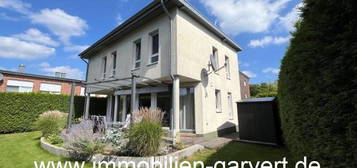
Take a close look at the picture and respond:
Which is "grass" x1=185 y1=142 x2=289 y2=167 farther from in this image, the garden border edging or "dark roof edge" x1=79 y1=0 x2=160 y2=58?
"dark roof edge" x1=79 y1=0 x2=160 y2=58

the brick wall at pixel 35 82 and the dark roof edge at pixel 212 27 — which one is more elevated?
the dark roof edge at pixel 212 27

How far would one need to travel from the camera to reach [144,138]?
5621mm

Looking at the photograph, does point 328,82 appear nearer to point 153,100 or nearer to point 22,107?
point 153,100

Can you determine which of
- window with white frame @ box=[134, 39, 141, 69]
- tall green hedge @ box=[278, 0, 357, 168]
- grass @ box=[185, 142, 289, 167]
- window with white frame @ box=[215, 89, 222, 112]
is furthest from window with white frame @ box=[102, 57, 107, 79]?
tall green hedge @ box=[278, 0, 357, 168]

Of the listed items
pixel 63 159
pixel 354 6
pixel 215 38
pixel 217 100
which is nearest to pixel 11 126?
pixel 63 159

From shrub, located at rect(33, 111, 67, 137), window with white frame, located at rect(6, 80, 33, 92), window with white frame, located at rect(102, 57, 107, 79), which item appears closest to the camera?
shrub, located at rect(33, 111, 67, 137)

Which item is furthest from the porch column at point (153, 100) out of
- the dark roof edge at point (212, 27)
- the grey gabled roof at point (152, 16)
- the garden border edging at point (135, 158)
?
the dark roof edge at point (212, 27)

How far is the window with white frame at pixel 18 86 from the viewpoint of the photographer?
75.2 feet

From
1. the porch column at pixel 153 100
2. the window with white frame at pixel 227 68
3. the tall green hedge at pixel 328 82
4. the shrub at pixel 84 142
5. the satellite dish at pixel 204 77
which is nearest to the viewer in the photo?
the tall green hedge at pixel 328 82

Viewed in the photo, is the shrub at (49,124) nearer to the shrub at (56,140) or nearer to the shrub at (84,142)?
the shrub at (56,140)

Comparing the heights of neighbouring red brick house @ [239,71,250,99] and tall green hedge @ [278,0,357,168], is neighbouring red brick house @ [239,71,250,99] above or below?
above

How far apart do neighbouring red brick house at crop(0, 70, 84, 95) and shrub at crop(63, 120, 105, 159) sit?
17.4 m

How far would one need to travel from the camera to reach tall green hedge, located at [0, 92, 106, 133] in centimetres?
1261

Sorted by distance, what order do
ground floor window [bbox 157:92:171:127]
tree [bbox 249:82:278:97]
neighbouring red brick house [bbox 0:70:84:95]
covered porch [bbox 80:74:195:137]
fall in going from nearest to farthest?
covered porch [bbox 80:74:195:137] → ground floor window [bbox 157:92:171:127] → neighbouring red brick house [bbox 0:70:84:95] → tree [bbox 249:82:278:97]
